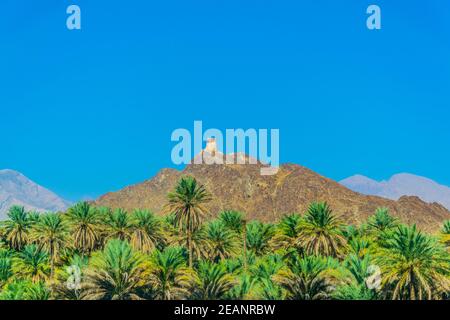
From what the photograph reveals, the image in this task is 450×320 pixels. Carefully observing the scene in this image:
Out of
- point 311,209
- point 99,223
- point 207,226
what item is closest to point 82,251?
point 99,223

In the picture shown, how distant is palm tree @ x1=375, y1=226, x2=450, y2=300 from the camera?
138ft

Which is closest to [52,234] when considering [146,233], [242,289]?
[146,233]

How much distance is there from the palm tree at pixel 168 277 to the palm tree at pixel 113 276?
2.33 metres

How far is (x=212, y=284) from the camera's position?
47.2 metres

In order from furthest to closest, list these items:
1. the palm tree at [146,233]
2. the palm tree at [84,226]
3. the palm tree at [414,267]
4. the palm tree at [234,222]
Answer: the palm tree at [234,222] → the palm tree at [84,226] → the palm tree at [146,233] → the palm tree at [414,267]

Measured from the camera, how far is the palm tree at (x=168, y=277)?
47.6 m

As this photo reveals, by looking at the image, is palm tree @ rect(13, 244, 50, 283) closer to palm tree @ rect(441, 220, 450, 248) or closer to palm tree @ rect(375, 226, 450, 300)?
palm tree @ rect(375, 226, 450, 300)

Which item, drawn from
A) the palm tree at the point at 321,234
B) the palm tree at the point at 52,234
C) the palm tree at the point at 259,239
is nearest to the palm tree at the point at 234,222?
the palm tree at the point at 259,239

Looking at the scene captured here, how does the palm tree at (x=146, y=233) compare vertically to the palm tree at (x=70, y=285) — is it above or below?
above

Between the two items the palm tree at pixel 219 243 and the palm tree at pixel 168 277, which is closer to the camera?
the palm tree at pixel 168 277

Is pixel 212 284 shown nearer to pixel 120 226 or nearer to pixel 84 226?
pixel 120 226

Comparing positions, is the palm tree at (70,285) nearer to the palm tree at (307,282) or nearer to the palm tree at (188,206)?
the palm tree at (307,282)

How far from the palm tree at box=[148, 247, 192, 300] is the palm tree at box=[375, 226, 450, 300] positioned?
17028 mm
